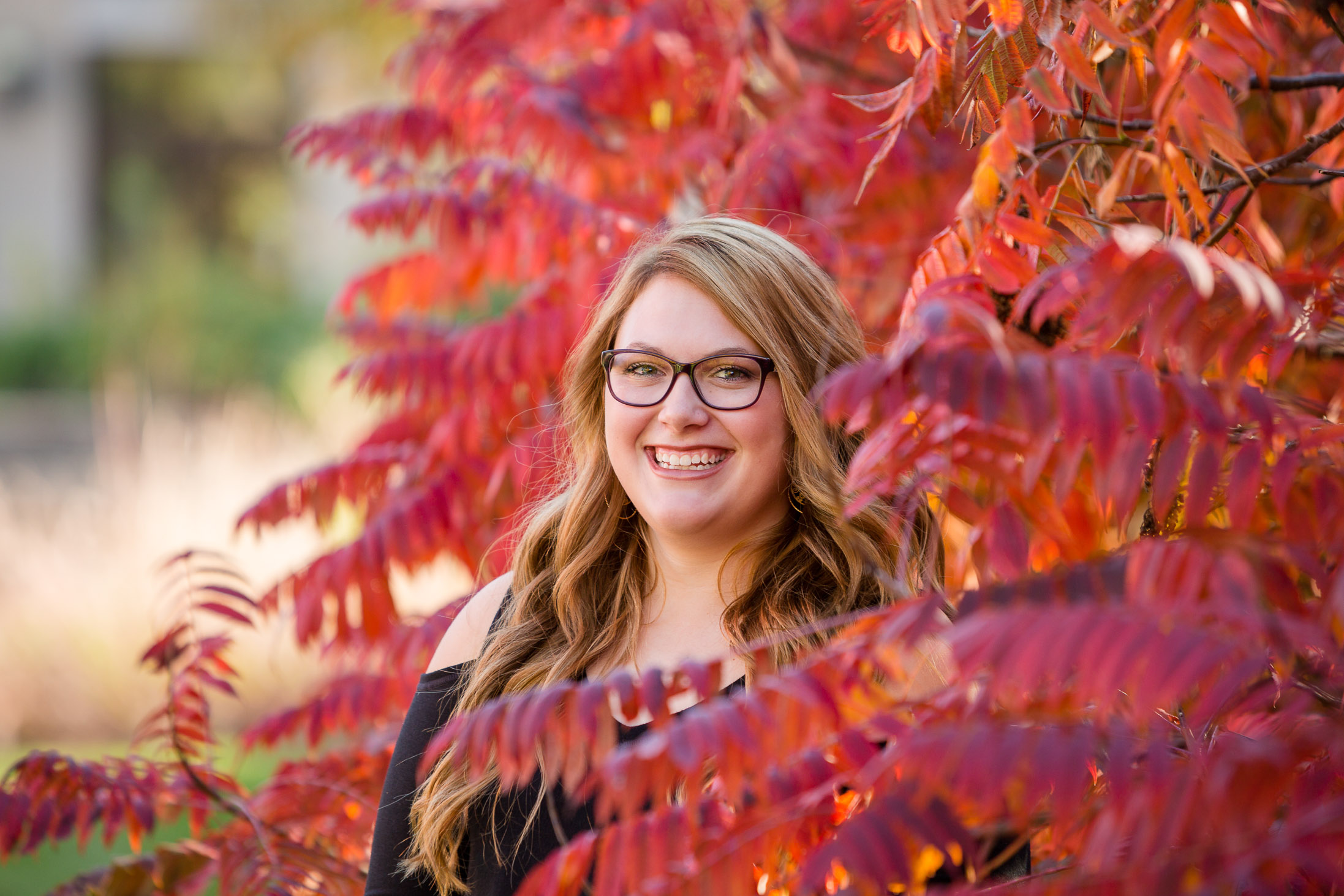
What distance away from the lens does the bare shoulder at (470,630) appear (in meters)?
2.69

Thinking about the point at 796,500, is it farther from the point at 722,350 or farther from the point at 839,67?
the point at 839,67

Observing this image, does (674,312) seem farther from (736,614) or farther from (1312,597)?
(1312,597)

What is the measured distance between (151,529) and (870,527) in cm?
692

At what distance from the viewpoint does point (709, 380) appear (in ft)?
7.64

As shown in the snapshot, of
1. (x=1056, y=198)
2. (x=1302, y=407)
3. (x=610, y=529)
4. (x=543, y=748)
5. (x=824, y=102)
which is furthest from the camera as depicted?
(x=824, y=102)

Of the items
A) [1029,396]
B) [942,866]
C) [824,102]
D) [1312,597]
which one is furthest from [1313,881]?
[824,102]

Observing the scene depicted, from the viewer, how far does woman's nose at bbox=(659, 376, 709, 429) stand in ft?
7.49

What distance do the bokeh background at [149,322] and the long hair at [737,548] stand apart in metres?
1.47

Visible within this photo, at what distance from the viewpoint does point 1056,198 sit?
6.73 ft

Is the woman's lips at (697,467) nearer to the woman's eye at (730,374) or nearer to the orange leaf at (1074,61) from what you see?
the woman's eye at (730,374)

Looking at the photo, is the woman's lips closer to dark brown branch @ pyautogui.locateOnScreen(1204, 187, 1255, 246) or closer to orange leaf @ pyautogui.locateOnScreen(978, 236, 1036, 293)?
orange leaf @ pyautogui.locateOnScreen(978, 236, 1036, 293)

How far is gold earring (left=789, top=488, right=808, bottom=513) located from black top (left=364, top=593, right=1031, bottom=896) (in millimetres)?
366

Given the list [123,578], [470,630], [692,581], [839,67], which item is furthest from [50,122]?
[692,581]

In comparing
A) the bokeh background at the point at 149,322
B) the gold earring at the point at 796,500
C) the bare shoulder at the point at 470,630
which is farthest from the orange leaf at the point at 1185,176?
the bokeh background at the point at 149,322
